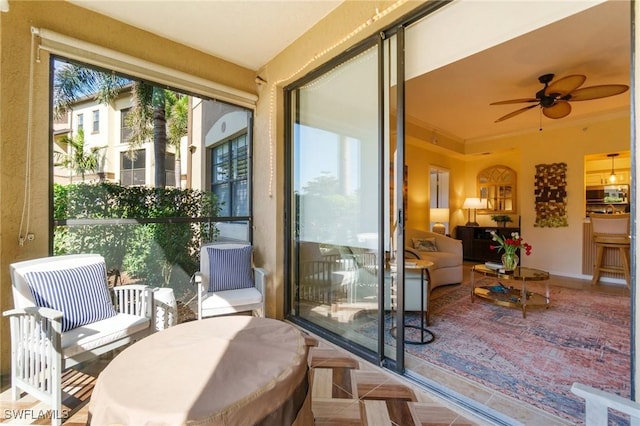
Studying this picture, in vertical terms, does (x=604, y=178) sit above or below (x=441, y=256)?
above

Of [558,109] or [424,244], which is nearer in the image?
[558,109]

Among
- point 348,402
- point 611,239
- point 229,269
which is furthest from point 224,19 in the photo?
point 611,239

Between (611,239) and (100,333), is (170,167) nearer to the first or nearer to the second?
(100,333)

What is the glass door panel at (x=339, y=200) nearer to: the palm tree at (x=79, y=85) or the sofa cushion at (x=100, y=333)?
the sofa cushion at (x=100, y=333)

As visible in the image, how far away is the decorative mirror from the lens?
6727 millimetres

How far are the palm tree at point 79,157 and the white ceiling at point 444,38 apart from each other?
3.69 ft

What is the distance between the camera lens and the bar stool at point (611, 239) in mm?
4332

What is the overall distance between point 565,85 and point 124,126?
4422 millimetres

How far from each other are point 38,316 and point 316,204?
7.26 ft

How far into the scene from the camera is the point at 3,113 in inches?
83.4

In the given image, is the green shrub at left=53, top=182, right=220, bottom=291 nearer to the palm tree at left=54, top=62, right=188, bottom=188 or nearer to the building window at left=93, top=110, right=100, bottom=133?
the palm tree at left=54, top=62, right=188, bottom=188

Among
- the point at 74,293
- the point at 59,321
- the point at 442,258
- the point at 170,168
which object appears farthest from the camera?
the point at 442,258

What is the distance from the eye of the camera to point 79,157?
259cm

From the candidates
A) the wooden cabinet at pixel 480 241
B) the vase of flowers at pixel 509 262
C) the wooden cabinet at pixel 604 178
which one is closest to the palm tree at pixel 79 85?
the vase of flowers at pixel 509 262
